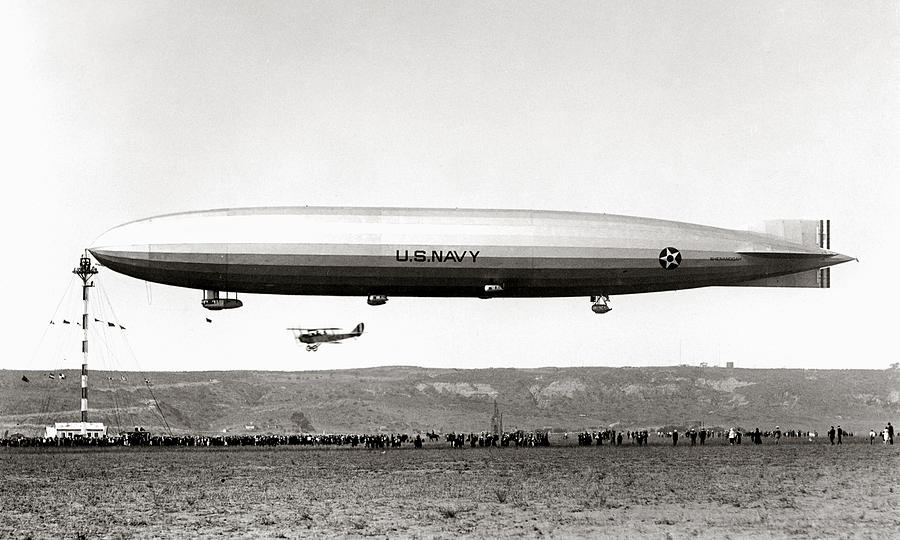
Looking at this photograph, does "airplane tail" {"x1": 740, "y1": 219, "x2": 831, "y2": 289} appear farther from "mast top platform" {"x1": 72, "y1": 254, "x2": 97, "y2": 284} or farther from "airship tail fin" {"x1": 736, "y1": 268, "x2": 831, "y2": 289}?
"mast top platform" {"x1": 72, "y1": 254, "x2": 97, "y2": 284}

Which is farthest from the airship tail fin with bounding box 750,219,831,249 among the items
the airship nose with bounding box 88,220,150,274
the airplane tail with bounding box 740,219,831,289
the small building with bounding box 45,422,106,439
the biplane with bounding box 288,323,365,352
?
the small building with bounding box 45,422,106,439

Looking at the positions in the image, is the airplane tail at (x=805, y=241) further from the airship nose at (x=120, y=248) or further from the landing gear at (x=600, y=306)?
the airship nose at (x=120, y=248)

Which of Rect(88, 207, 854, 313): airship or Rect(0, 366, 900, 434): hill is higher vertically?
Rect(88, 207, 854, 313): airship

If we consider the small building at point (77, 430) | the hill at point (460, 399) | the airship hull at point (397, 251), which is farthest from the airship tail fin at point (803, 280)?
the hill at point (460, 399)

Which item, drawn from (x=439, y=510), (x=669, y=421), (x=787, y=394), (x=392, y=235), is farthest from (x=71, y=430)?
(x=787, y=394)

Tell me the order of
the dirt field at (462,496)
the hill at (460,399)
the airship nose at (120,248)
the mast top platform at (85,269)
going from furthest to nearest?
the hill at (460,399)
the mast top platform at (85,269)
the airship nose at (120,248)
the dirt field at (462,496)

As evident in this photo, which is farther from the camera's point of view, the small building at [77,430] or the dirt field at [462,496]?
the small building at [77,430]
